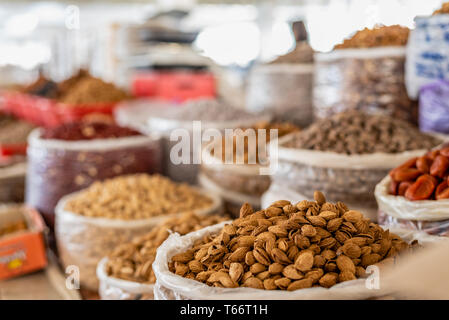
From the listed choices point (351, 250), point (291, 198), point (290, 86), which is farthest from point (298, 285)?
point (290, 86)

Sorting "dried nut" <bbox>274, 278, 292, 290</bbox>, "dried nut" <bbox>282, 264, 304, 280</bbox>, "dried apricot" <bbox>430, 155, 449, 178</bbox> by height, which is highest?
"dried apricot" <bbox>430, 155, 449, 178</bbox>

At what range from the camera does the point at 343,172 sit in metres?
1.41

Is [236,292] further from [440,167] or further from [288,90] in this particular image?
[288,90]

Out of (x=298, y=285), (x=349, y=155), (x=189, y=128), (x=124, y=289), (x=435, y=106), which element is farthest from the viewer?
(x=189, y=128)

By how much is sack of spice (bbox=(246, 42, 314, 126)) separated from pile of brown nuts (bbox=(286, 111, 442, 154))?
870 mm

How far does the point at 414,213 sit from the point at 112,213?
100cm

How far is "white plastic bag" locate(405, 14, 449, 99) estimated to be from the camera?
1.57 meters

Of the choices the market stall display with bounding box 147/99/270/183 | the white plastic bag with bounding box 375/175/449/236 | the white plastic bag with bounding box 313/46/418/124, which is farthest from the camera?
the market stall display with bounding box 147/99/270/183

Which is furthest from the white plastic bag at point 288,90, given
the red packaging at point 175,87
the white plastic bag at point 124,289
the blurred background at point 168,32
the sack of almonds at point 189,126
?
the red packaging at point 175,87

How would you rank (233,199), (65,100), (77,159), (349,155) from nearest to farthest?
(349,155), (233,199), (77,159), (65,100)

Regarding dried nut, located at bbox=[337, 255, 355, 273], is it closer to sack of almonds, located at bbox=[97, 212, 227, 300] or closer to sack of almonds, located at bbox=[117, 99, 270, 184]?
sack of almonds, located at bbox=[97, 212, 227, 300]

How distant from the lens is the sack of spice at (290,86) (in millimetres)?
2422

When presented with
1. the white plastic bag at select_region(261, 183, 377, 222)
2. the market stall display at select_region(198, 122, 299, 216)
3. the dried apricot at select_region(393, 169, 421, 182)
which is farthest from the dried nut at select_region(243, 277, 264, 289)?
the market stall display at select_region(198, 122, 299, 216)
